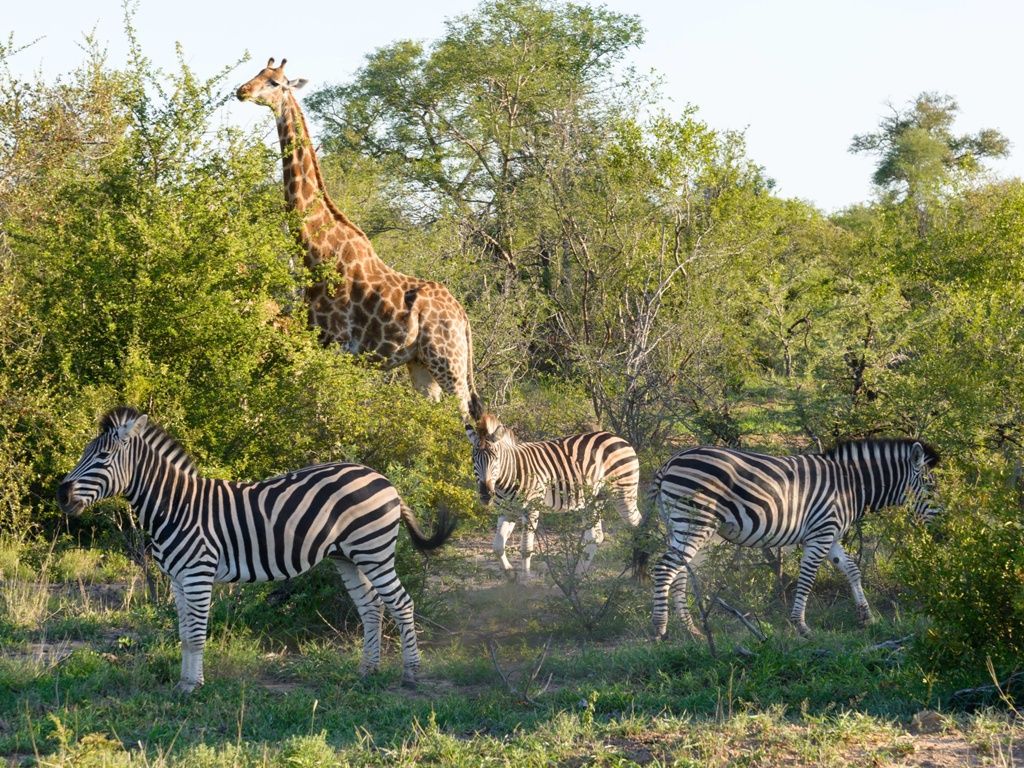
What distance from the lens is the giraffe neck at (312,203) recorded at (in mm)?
11984

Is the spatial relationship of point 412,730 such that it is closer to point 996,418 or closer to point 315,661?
point 315,661

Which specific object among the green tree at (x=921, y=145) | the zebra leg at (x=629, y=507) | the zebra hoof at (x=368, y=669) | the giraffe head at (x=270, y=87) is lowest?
the zebra hoof at (x=368, y=669)

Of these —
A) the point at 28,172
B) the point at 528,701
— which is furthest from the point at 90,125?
the point at 528,701

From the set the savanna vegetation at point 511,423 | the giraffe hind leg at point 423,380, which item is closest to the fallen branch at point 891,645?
the savanna vegetation at point 511,423

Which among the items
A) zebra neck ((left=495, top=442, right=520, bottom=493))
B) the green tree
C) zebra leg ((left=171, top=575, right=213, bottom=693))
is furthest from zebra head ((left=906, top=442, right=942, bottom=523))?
the green tree

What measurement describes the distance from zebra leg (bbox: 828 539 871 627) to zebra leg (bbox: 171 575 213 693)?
14.9 feet

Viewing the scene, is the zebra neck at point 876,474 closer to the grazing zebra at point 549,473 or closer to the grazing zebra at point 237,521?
the grazing zebra at point 549,473

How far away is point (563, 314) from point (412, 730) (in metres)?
10.2

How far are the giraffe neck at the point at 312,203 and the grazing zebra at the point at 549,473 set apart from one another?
8.82 feet

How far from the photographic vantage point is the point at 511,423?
49.5ft

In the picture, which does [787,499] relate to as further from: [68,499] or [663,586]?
[68,499]

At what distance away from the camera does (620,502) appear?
1127 centimetres

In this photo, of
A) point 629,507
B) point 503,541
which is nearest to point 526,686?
point 503,541

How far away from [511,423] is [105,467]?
8.39 m
